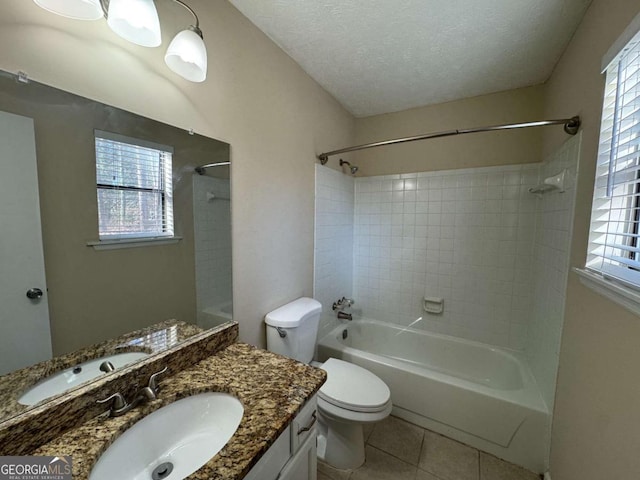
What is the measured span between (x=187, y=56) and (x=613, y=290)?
164 centimetres

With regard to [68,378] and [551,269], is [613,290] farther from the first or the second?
[68,378]

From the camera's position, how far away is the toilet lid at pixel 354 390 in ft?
4.50

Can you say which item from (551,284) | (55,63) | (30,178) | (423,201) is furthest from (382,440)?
(55,63)

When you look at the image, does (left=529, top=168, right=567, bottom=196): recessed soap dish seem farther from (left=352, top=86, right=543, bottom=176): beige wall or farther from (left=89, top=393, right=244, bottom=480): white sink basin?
(left=89, top=393, right=244, bottom=480): white sink basin

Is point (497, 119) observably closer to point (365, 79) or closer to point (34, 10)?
point (365, 79)

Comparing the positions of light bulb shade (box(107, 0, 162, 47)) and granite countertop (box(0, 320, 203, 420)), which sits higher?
light bulb shade (box(107, 0, 162, 47))

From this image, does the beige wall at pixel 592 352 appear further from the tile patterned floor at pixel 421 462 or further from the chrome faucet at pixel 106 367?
the chrome faucet at pixel 106 367

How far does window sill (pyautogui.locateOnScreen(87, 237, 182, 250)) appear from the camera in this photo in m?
0.81

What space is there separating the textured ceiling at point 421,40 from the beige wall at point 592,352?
0.22 m

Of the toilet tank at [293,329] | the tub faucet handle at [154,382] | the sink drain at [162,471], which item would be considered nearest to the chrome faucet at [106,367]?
the tub faucet handle at [154,382]

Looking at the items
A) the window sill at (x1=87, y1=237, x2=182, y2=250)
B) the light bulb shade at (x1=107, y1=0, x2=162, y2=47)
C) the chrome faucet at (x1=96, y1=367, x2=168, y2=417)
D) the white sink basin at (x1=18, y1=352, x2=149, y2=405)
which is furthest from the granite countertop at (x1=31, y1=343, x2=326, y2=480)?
the light bulb shade at (x1=107, y1=0, x2=162, y2=47)

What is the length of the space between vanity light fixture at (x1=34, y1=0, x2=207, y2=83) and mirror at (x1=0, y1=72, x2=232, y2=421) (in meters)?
0.21

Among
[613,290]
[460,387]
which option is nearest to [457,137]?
[613,290]

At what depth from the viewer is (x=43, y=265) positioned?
2.31 feet
